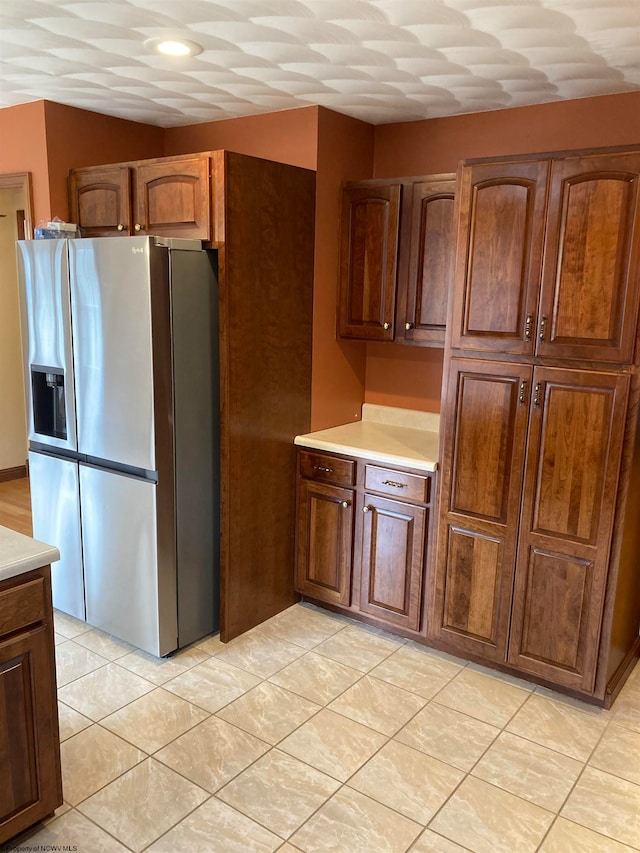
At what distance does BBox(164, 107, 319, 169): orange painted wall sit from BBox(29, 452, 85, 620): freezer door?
1747 mm

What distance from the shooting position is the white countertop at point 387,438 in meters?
3.00

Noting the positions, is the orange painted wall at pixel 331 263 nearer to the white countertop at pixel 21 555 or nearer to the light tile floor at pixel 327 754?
the light tile floor at pixel 327 754

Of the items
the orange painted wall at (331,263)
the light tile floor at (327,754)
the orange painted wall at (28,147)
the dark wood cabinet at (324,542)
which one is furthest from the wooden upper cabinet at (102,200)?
Result: the light tile floor at (327,754)

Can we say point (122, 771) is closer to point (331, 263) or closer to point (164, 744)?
point (164, 744)


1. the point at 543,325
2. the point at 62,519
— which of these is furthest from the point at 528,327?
the point at 62,519

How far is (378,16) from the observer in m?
2.08

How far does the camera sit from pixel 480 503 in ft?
9.05

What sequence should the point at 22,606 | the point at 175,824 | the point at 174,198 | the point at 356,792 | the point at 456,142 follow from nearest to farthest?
the point at 22,606, the point at 175,824, the point at 356,792, the point at 174,198, the point at 456,142

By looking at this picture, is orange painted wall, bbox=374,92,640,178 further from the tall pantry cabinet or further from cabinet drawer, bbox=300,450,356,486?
cabinet drawer, bbox=300,450,356,486

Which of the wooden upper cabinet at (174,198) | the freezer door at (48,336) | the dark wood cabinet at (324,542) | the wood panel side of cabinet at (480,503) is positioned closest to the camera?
the wood panel side of cabinet at (480,503)

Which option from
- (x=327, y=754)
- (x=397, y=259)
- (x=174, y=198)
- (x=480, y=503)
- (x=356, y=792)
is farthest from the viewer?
(x=397, y=259)

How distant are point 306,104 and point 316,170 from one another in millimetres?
295

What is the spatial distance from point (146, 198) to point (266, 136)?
699 mm

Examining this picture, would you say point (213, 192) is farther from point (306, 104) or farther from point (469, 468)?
point (469, 468)
